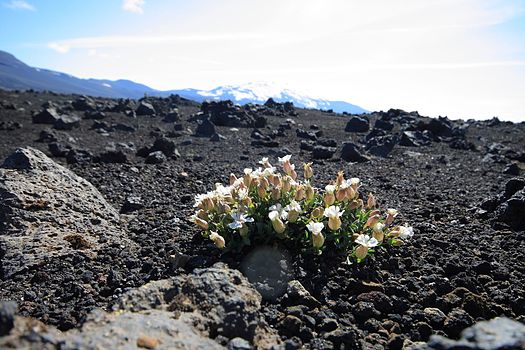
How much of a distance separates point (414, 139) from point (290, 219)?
42.1 feet

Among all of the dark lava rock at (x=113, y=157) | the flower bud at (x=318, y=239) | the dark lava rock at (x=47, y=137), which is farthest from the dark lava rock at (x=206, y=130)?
the flower bud at (x=318, y=239)

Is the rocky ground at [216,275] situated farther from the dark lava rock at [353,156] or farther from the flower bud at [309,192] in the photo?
the dark lava rock at [353,156]

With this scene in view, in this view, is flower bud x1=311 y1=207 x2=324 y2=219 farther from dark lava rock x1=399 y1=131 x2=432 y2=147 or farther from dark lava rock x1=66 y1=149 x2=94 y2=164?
dark lava rock x1=399 y1=131 x2=432 y2=147

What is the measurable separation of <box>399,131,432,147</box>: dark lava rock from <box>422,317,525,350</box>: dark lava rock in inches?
557

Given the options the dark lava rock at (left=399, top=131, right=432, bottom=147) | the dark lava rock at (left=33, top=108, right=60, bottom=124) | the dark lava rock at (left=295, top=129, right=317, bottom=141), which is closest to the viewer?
the dark lava rock at (left=399, top=131, right=432, bottom=147)

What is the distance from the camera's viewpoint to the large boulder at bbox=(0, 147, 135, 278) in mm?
4418

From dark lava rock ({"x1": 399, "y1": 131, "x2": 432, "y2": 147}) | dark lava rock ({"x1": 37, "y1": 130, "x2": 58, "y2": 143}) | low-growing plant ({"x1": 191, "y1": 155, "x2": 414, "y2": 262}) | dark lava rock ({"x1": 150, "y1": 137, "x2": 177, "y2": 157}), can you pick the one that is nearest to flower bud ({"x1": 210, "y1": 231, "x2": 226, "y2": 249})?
low-growing plant ({"x1": 191, "y1": 155, "x2": 414, "y2": 262})

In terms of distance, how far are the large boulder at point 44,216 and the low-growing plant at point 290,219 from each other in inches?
47.7

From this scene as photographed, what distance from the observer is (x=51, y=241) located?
459cm

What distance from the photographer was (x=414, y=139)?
619 inches

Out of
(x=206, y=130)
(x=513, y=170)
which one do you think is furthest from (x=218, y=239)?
(x=206, y=130)

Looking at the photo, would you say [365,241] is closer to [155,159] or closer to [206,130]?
[155,159]

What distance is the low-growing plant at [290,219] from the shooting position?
411cm

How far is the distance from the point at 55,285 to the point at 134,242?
108 cm
